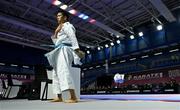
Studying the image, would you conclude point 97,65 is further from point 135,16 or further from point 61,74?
point 61,74

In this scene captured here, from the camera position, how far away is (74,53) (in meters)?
3.27

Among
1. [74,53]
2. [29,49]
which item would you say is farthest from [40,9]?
Result: [74,53]

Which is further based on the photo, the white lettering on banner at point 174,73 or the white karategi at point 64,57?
the white lettering on banner at point 174,73

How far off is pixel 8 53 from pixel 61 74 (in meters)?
18.2

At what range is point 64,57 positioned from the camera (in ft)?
10.6

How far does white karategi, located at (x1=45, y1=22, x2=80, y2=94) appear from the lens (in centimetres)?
311

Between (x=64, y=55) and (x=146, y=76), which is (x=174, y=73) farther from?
(x=64, y=55)

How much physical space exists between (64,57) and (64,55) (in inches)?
1.3

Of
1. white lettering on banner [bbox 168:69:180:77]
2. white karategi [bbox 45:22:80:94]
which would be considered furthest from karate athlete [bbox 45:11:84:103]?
white lettering on banner [bbox 168:69:180:77]

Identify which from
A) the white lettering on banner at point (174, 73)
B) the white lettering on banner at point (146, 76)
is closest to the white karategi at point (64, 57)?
the white lettering on banner at point (174, 73)

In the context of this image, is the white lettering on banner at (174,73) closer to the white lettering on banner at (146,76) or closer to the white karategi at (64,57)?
the white lettering on banner at (146,76)

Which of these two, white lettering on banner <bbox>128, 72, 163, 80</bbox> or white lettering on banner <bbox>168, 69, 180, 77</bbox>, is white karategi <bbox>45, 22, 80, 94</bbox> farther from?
white lettering on banner <bbox>128, 72, 163, 80</bbox>

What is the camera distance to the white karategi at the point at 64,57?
3107 millimetres

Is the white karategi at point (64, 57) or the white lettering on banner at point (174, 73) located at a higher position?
the white lettering on banner at point (174, 73)
